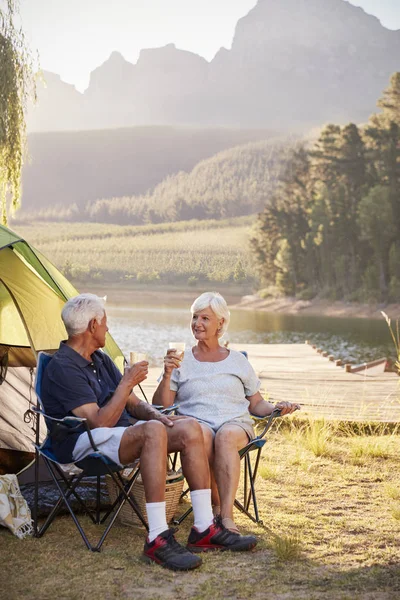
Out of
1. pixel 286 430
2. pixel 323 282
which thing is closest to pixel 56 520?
pixel 286 430

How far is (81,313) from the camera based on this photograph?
2.64 meters

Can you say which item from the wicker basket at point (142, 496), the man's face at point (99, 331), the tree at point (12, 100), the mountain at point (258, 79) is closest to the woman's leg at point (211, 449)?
the wicker basket at point (142, 496)

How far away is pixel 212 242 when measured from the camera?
4906cm

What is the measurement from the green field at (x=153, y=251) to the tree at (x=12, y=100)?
2987cm

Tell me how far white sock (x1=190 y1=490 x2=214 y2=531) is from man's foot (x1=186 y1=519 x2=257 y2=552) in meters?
0.02

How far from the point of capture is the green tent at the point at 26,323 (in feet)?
11.2

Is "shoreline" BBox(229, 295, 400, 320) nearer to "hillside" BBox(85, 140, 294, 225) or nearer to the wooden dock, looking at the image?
"hillside" BBox(85, 140, 294, 225)

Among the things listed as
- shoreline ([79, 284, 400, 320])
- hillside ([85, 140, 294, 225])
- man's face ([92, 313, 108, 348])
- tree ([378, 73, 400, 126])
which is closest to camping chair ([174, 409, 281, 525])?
man's face ([92, 313, 108, 348])

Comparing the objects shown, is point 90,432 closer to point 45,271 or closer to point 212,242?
point 45,271

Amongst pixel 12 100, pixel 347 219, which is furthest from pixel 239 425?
pixel 347 219

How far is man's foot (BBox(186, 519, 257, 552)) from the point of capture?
8.37 ft

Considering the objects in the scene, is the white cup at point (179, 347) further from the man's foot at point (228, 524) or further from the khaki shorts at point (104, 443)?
the man's foot at point (228, 524)

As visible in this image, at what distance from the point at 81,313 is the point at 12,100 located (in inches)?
198

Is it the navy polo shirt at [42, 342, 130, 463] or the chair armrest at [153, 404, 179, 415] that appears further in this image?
the chair armrest at [153, 404, 179, 415]
